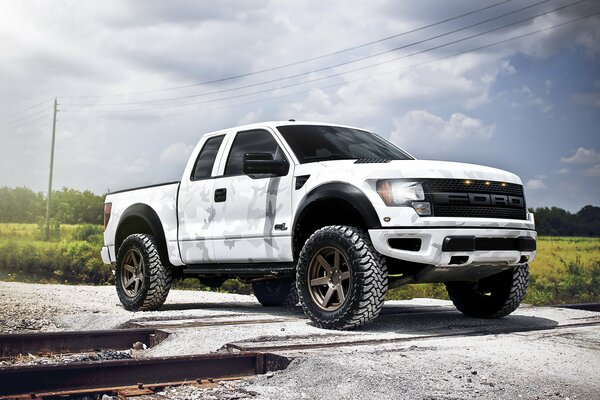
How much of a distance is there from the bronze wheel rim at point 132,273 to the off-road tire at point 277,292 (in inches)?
63.5

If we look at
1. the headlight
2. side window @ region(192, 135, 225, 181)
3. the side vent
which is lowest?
the headlight

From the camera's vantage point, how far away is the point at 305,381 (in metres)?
5.39

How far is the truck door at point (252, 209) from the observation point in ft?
27.3

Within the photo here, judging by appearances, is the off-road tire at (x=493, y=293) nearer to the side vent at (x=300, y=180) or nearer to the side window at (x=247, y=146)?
the side vent at (x=300, y=180)

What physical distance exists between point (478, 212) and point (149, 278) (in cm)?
440

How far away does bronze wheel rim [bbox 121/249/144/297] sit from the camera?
1034cm

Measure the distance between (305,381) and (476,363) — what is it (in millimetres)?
1377

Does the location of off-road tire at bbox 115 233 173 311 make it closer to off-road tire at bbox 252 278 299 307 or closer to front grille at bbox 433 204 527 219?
off-road tire at bbox 252 278 299 307

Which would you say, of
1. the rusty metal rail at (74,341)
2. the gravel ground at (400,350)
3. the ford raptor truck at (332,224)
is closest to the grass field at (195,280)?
the gravel ground at (400,350)

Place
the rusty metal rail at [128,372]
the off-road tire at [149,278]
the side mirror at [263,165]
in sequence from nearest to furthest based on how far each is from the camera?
the rusty metal rail at [128,372], the side mirror at [263,165], the off-road tire at [149,278]

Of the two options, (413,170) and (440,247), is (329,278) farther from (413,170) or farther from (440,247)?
(413,170)

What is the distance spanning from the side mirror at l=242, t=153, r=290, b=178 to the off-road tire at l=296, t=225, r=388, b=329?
863 mm

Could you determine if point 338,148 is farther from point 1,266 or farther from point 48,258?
point 1,266

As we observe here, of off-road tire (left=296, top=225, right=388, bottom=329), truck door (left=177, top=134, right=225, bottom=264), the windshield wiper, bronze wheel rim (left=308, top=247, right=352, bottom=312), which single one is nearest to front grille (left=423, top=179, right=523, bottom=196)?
off-road tire (left=296, top=225, right=388, bottom=329)
